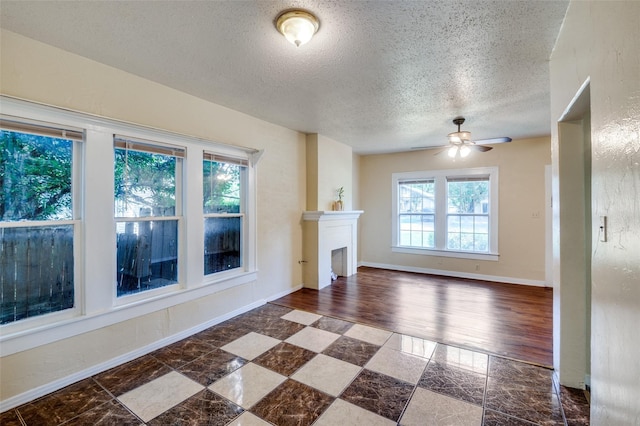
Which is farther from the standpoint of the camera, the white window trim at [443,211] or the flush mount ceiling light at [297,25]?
the white window trim at [443,211]

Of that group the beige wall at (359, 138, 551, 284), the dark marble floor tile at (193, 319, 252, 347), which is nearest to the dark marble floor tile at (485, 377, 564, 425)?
the dark marble floor tile at (193, 319, 252, 347)

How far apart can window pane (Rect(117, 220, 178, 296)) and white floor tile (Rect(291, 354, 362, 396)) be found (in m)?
1.72

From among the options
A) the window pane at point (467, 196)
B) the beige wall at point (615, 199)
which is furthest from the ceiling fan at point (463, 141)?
the beige wall at point (615, 199)

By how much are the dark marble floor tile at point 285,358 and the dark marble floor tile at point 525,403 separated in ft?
4.78

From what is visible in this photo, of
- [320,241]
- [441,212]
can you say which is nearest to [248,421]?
[320,241]

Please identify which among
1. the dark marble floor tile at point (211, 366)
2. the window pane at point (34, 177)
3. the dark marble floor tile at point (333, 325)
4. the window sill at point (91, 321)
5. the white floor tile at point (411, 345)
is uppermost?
the window pane at point (34, 177)

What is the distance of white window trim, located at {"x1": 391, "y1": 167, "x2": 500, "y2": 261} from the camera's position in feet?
17.7

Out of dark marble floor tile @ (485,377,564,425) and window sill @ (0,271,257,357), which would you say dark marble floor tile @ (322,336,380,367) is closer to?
dark marble floor tile @ (485,377,564,425)

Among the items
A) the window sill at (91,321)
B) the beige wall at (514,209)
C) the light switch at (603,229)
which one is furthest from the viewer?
the beige wall at (514,209)

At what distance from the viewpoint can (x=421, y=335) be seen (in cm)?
306

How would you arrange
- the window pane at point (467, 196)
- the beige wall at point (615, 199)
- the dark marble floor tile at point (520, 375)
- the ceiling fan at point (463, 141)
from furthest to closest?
the window pane at point (467, 196), the ceiling fan at point (463, 141), the dark marble floor tile at point (520, 375), the beige wall at point (615, 199)

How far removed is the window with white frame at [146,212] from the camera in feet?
8.61

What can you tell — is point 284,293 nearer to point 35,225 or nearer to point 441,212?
point 35,225

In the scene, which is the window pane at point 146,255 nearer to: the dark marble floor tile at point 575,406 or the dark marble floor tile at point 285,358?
the dark marble floor tile at point 285,358
